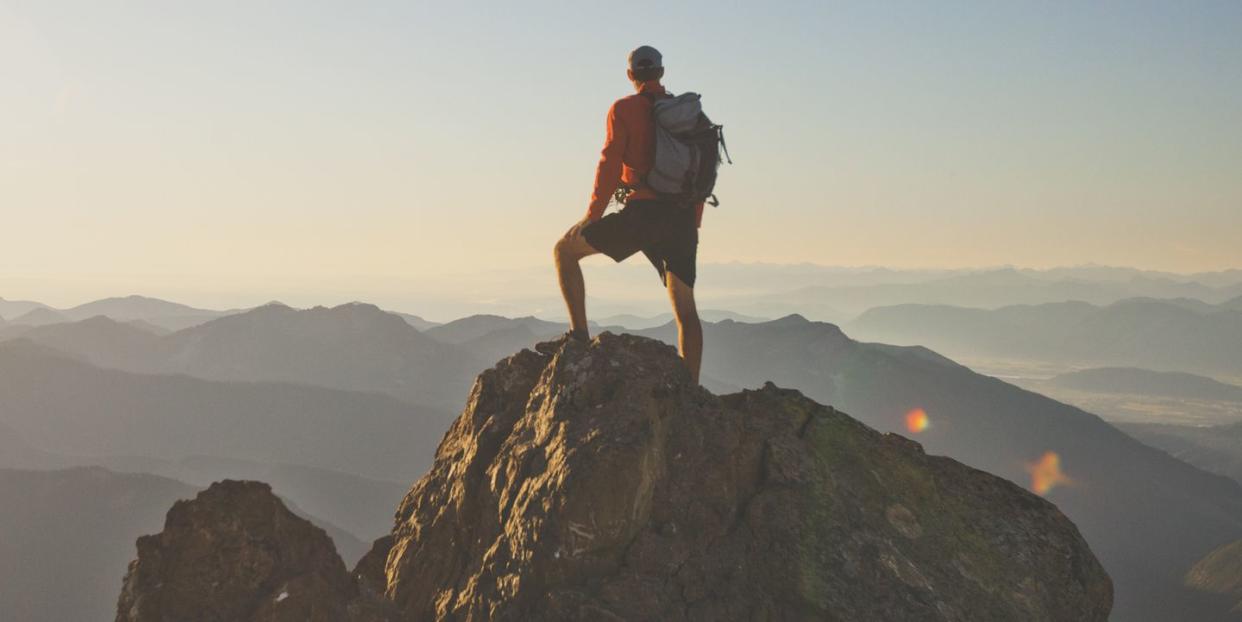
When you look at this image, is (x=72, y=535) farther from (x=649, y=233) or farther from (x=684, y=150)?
(x=684, y=150)

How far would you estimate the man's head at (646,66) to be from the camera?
7422 millimetres

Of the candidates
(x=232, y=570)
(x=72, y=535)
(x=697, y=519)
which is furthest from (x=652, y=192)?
(x=72, y=535)

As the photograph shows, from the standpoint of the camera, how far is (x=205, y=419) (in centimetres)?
16100

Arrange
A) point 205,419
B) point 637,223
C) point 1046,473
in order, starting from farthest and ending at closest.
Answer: point 1046,473
point 205,419
point 637,223

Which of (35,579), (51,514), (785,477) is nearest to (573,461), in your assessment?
(785,477)

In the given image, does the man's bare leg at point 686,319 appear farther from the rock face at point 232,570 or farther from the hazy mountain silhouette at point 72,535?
the hazy mountain silhouette at point 72,535

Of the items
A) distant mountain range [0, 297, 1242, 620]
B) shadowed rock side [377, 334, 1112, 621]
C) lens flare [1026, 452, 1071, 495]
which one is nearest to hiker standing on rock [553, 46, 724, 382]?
shadowed rock side [377, 334, 1112, 621]

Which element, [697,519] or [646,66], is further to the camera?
[646,66]

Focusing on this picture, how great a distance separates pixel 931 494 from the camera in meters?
7.17

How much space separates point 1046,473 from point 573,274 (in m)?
181

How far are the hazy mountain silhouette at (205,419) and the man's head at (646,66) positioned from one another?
460 ft

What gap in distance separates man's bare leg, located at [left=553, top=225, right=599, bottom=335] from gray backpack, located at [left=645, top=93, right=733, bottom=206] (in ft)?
2.88

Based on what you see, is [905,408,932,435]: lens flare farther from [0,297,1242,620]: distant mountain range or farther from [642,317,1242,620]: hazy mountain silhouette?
[642,317,1242,620]: hazy mountain silhouette

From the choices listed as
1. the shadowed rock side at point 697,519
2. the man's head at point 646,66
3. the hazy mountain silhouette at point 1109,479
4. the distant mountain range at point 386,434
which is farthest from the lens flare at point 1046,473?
the man's head at point 646,66
